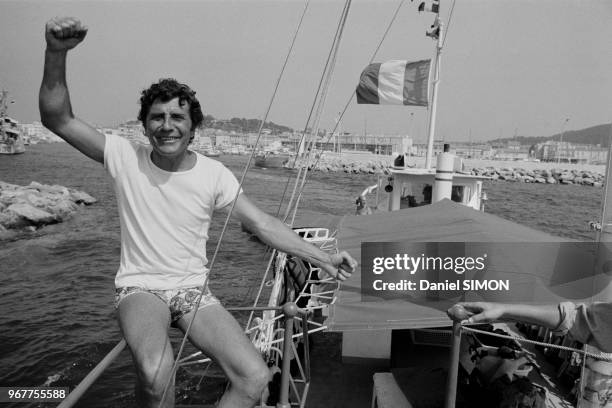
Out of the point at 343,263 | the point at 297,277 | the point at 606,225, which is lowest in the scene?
the point at 297,277

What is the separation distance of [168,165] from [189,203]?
0.28 meters

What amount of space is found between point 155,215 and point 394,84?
10.8 metres

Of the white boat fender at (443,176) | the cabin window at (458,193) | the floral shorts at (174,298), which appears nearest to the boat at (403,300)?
the floral shorts at (174,298)

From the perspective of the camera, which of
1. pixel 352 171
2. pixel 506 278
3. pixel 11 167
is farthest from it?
pixel 352 171

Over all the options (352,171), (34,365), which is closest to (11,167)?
(352,171)

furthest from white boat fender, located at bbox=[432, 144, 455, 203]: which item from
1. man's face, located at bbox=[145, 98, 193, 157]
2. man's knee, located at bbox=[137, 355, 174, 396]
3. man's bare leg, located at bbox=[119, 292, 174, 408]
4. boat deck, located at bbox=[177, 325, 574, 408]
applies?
man's knee, located at bbox=[137, 355, 174, 396]

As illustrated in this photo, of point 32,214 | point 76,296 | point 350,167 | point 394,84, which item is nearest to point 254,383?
point 394,84

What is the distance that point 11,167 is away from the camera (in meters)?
60.4

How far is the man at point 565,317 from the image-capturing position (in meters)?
2.77

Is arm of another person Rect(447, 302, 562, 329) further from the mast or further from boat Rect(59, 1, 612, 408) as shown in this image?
the mast

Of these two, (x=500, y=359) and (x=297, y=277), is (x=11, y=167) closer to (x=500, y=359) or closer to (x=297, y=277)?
(x=297, y=277)

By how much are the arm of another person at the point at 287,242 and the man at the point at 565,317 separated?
0.77m

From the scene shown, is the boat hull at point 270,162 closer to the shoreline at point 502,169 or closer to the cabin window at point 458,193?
the shoreline at point 502,169

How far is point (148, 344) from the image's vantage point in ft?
7.67
